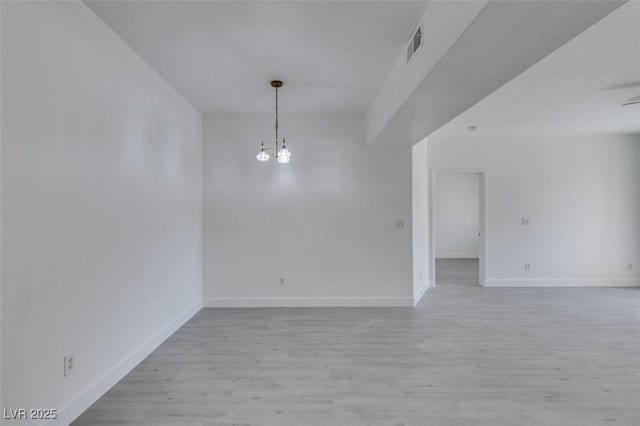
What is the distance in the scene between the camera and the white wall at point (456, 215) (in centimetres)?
971

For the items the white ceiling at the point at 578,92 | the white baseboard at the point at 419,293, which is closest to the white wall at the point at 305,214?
the white baseboard at the point at 419,293

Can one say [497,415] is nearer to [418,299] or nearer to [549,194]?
[418,299]

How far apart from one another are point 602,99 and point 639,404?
137 inches

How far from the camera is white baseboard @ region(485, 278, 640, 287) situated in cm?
597

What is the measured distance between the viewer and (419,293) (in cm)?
512

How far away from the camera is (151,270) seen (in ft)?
10.4

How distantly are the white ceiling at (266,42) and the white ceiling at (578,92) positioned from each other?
1449 mm

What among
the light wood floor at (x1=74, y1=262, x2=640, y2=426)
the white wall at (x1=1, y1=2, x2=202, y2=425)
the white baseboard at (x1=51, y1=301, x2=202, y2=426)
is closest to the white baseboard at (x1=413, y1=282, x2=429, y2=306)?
the light wood floor at (x1=74, y1=262, x2=640, y2=426)

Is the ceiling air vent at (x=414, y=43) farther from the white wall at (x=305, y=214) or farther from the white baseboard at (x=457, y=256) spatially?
the white baseboard at (x=457, y=256)

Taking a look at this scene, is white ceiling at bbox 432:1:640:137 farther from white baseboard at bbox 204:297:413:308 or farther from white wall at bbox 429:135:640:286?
white baseboard at bbox 204:297:413:308

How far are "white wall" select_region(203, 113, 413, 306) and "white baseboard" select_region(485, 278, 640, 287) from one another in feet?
7.98

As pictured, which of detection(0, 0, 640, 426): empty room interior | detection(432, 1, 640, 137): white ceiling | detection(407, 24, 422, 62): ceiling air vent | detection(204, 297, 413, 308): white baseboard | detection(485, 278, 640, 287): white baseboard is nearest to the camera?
detection(0, 0, 640, 426): empty room interior

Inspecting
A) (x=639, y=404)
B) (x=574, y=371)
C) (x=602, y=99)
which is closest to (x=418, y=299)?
(x=574, y=371)

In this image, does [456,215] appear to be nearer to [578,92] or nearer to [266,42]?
[578,92]
